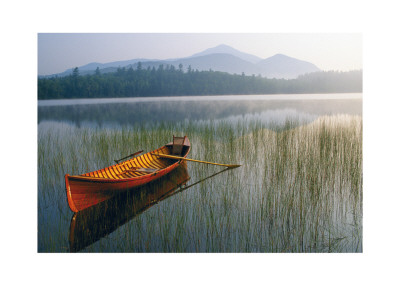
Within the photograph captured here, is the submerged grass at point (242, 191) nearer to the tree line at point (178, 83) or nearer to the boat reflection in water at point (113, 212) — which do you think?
the boat reflection in water at point (113, 212)

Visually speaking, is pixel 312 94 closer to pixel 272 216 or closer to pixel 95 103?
pixel 272 216

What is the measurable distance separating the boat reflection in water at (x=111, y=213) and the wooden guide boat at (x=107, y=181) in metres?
0.11

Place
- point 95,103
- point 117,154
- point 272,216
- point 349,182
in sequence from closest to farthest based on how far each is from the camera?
point 272,216, point 349,182, point 95,103, point 117,154

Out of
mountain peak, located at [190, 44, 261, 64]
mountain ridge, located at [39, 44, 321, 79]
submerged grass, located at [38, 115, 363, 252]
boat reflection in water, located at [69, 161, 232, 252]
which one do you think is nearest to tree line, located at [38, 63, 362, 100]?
mountain ridge, located at [39, 44, 321, 79]

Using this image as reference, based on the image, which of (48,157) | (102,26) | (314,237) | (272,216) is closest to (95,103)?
(48,157)

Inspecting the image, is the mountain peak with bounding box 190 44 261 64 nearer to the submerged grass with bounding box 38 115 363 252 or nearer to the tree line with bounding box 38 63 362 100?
the tree line with bounding box 38 63 362 100

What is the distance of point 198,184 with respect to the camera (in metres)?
5.26

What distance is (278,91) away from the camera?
17.8 feet

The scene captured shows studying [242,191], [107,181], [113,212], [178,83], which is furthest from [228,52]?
[113,212]

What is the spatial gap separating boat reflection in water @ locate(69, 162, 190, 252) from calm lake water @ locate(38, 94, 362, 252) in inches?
0.5

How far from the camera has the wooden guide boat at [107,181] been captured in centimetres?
379

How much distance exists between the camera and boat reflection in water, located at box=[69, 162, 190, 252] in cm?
360

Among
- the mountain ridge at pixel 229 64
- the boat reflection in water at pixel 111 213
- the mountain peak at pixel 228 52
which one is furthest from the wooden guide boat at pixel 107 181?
the mountain peak at pixel 228 52

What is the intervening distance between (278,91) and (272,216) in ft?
7.83
